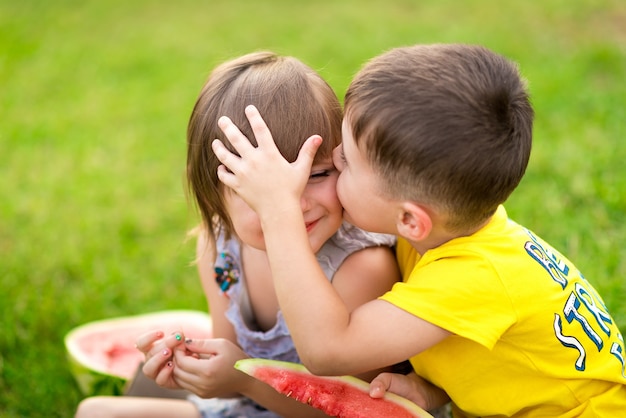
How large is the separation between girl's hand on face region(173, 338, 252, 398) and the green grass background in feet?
3.12

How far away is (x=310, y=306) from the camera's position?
187 cm

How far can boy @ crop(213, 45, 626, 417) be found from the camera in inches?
70.1

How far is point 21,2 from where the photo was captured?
8.59 metres

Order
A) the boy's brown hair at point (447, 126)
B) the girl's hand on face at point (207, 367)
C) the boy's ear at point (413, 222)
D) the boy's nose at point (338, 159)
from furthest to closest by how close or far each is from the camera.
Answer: the girl's hand on face at point (207, 367)
the boy's nose at point (338, 159)
the boy's ear at point (413, 222)
the boy's brown hair at point (447, 126)

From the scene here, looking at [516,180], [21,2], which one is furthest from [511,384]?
[21,2]

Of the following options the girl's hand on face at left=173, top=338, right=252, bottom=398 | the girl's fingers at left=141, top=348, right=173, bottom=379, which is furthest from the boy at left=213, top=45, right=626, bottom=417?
the girl's fingers at left=141, top=348, right=173, bottom=379

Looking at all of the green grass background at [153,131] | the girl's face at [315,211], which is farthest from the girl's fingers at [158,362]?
the green grass background at [153,131]

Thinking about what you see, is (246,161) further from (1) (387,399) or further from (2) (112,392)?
(2) (112,392)

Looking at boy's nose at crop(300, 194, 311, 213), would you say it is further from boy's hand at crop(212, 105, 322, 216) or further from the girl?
boy's hand at crop(212, 105, 322, 216)

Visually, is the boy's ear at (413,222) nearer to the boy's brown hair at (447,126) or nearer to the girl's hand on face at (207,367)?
the boy's brown hair at (447,126)

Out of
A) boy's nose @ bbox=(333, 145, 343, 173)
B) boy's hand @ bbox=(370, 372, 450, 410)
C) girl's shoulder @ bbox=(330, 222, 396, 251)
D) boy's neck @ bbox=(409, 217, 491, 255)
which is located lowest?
boy's hand @ bbox=(370, 372, 450, 410)

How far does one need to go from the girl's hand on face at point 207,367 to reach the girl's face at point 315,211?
367 mm

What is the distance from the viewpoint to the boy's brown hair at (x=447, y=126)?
1756 millimetres

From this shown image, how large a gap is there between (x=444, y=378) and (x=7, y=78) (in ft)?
18.6
